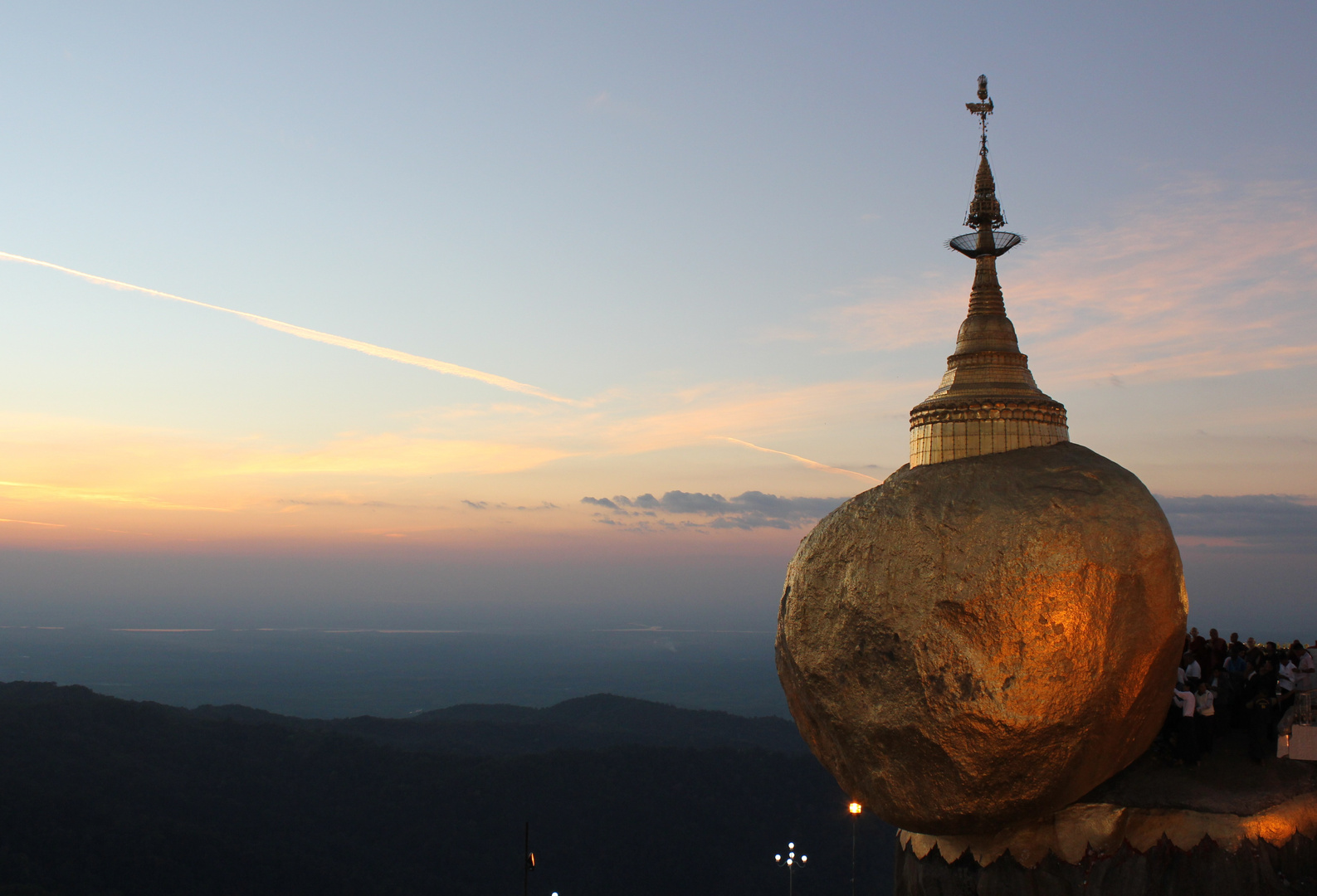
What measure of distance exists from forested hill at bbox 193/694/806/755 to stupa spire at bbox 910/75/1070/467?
82.6m

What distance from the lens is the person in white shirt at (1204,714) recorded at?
538 inches

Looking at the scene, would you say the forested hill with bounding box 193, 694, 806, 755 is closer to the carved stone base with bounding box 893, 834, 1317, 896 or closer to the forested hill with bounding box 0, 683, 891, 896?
the forested hill with bounding box 0, 683, 891, 896

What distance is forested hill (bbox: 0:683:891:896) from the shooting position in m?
63.2

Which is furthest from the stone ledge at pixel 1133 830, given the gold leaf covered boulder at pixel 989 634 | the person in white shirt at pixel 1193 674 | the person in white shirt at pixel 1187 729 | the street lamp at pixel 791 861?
the street lamp at pixel 791 861

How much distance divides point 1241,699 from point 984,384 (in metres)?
5.74

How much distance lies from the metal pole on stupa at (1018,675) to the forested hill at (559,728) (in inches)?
3261

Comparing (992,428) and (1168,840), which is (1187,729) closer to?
(1168,840)

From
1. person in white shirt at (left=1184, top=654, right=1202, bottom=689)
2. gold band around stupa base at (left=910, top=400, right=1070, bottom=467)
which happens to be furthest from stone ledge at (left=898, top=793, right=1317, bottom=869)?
gold band around stupa base at (left=910, top=400, right=1070, bottom=467)

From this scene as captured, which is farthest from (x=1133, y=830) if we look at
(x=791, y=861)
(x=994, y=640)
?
(x=791, y=861)

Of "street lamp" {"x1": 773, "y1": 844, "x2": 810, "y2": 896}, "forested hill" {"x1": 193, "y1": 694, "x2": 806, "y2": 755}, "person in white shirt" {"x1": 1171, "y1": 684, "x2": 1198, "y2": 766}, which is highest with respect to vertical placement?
"person in white shirt" {"x1": 1171, "y1": 684, "x2": 1198, "y2": 766}

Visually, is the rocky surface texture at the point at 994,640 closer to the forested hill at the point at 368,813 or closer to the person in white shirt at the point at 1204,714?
the person in white shirt at the point at 1204,714

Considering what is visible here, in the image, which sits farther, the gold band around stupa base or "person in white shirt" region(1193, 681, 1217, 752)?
the gold band around stupa base

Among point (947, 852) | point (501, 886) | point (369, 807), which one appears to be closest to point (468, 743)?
point (369, 807)

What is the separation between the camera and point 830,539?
14047mm
